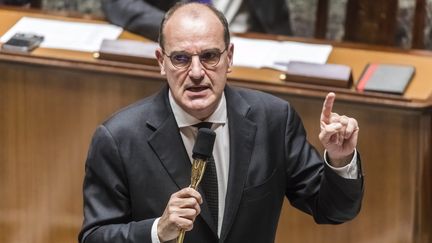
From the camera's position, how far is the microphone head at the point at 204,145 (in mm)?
1362

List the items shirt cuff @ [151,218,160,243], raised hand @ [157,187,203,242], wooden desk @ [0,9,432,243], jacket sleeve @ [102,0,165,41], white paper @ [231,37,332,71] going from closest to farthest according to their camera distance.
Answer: raised hand @ [157,187,203,242]
shirt cuff @ [151,218,160,243]
wooden desk @ [0,9,432,243]
white paper @ [231,37,332,71]
jacket sleeve @ [102,0,165,41]

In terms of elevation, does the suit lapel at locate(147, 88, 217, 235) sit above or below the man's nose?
below

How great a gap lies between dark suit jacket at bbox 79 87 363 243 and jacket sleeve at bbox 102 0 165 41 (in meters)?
0.93

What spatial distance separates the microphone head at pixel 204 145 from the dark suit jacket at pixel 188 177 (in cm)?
18

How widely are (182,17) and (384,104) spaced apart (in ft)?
2.71

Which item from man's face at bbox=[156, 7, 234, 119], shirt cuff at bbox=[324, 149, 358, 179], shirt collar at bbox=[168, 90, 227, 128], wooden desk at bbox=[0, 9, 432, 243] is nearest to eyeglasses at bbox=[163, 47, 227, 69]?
man's face at bbox=[156, 7, 234, 119]

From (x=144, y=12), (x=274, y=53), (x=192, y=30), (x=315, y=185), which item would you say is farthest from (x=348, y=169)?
(x=144, y=12)

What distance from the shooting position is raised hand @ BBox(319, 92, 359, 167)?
145 cm

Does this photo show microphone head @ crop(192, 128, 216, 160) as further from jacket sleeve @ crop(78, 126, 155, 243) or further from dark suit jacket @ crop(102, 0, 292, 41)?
dark suit jacket @ crop(102, 0, 292, 41)

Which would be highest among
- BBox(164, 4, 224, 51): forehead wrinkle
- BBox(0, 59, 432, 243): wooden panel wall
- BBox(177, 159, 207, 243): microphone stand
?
BBox(164, 4, 224, 51): forehead wrinkle

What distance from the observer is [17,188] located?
2.46 meters

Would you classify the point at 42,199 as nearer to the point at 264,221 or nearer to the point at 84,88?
the point at 84,88

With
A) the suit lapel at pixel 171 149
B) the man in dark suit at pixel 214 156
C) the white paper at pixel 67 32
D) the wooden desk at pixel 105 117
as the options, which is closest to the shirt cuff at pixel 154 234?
the man in dark suit at pixel 214 156

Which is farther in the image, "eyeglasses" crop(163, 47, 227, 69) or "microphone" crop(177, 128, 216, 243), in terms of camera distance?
"eyeglasses" crop(163, 47, 227, 69)
